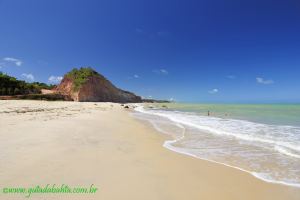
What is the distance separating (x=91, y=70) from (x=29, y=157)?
67.9 metres

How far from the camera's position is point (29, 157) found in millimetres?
4434

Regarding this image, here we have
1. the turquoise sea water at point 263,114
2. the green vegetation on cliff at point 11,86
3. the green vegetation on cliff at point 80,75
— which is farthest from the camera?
the green vegetation on cliff at point 80,75

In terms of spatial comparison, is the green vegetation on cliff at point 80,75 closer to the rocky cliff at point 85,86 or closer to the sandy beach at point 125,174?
the rocky cliff at point 85,86

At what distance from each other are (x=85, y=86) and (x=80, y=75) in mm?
5765

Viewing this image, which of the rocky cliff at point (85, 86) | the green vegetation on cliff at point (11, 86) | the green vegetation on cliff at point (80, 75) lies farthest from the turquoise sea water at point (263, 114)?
the green vegetation on cliff at point (80, 75)

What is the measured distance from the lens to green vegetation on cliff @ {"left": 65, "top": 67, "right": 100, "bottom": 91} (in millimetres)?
60062

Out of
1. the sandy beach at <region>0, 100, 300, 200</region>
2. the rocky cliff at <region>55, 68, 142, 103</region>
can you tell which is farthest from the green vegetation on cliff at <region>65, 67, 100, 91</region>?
the sandy beach at <region>0, 100, 300, 200</region>

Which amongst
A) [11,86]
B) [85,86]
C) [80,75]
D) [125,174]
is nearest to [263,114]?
[125,174]

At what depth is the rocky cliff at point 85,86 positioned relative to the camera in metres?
58.7

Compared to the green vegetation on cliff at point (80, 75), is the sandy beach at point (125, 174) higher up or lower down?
lower down

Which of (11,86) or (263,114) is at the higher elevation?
(11,86)

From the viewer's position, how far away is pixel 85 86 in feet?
199

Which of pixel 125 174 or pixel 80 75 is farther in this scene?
pixel 80 75

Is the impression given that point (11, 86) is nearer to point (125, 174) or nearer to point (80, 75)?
point (80, 75)
